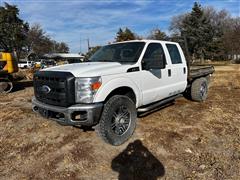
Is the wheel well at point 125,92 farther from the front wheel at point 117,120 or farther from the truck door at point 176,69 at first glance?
the truck door at point 176,69

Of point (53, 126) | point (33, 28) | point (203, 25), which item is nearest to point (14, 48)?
point (33, 28)

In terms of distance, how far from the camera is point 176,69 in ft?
20.7

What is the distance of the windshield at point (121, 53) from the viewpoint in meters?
5.28

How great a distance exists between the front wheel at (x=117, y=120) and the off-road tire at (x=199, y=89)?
343 centimetres

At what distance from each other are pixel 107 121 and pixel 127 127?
2.23 feet

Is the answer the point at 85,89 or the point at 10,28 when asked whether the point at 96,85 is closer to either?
the point at 85,89

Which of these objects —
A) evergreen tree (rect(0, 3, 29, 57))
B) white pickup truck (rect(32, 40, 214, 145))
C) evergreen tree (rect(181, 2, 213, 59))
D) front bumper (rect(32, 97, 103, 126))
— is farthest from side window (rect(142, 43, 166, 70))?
evergreen tree (rect(0, 3, 29, 57))

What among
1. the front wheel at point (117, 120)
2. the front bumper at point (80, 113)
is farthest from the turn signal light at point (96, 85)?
the front wheel at point (117, 120)

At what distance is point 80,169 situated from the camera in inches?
152

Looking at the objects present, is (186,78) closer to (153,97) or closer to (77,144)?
(153,97)

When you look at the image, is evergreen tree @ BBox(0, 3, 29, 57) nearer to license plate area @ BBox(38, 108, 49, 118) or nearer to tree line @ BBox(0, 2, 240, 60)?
tree line @ BBox(0, 2, 240, 60)

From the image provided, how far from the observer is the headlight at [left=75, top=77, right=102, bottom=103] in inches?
160

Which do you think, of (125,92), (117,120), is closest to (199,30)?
(125,92)

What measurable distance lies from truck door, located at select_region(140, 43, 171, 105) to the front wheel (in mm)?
605
